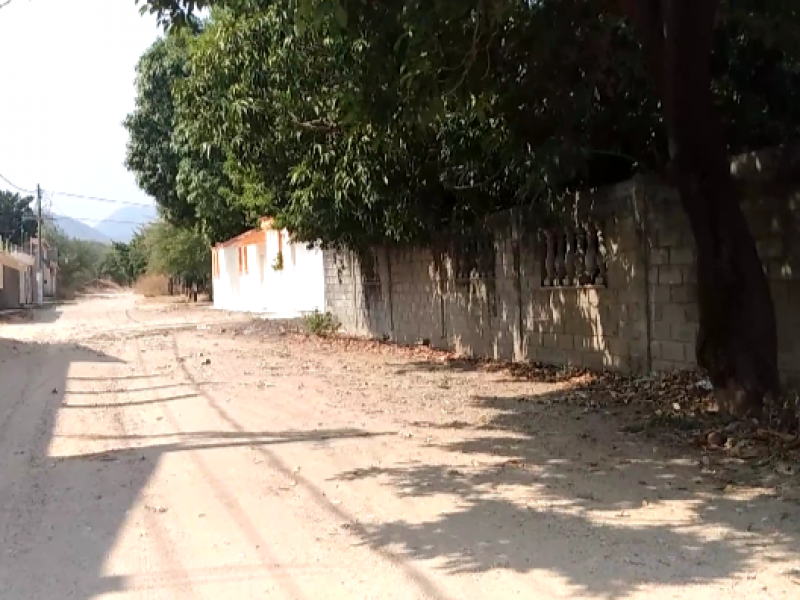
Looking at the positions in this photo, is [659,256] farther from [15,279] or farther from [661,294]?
[15,279]

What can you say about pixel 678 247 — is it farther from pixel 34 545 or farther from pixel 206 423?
pixel 34 545

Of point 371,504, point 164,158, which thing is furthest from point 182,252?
point 371,504

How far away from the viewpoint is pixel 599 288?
34.3 ft

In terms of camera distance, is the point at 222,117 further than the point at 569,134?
Yes

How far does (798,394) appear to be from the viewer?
24.4ft

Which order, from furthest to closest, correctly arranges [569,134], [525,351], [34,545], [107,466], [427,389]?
[525,351], [427,389], [569,134], [107,466], [34,545]

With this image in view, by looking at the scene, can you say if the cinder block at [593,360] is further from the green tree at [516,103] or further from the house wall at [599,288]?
the green tree at [516,103]

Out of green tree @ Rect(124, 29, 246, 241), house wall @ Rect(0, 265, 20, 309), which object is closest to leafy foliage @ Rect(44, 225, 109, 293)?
house wall @ Rect(0, 265, 20, 309)

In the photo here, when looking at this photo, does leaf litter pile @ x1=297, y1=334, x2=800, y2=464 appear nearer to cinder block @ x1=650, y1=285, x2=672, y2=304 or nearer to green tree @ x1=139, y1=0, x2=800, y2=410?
green tree @ x1=139, y1=0, x2=800, y2=410

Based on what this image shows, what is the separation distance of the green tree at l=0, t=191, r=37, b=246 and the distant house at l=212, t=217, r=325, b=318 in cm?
4257

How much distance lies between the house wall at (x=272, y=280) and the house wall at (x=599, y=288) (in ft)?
30.9

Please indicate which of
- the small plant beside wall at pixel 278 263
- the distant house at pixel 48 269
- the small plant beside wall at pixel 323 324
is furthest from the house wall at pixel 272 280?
the distant house at pixel 48 269

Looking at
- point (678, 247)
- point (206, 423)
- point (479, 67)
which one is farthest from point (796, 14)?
point (206, 423)

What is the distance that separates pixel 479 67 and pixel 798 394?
4427 mm
